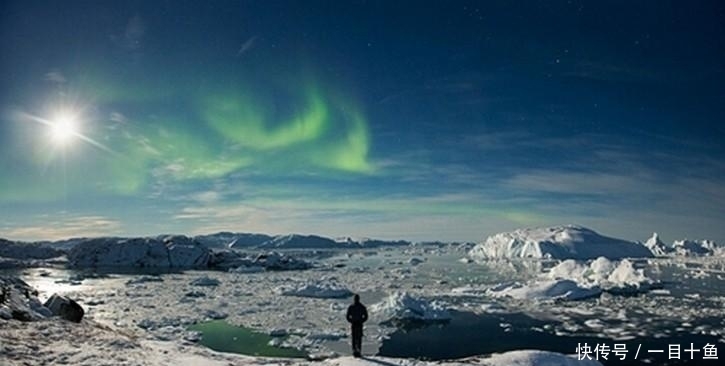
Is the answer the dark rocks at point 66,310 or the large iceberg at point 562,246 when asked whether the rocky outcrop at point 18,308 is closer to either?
the dark rocks at point 66,310

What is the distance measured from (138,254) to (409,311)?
62850mm

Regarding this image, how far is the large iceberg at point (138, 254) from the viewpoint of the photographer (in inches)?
3098

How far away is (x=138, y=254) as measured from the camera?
79.4 meters

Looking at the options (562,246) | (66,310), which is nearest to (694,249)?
(562,246)

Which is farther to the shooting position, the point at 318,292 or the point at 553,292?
the point at 318,292

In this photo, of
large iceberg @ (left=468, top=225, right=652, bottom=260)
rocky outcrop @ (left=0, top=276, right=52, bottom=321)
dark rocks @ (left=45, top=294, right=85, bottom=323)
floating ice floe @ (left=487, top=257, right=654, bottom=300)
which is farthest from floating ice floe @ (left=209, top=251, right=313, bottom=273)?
rocky outcrop @ (left=0, top=276, right=52, bottom=321)

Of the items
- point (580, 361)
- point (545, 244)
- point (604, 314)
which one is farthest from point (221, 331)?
point (545, 244)

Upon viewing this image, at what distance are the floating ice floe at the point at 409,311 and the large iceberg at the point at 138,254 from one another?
58.2 meters

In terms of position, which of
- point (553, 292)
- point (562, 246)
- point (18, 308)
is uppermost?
point (562, 246)

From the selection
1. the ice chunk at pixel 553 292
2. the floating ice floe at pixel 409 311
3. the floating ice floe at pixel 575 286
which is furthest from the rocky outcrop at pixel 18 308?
the floating ice floe at pixel 575 286

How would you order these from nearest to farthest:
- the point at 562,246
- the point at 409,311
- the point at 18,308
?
the point at 18,308 < the point at 409,311 < the point at 562,246

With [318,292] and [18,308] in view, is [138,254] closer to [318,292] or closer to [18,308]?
[318,292]

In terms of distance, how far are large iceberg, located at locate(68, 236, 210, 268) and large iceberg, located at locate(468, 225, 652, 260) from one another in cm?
5530

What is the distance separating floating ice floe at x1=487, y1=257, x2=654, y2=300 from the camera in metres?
37.2
